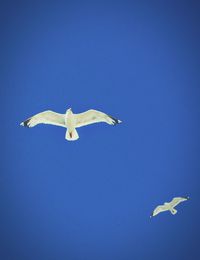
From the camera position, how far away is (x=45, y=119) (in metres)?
8.67

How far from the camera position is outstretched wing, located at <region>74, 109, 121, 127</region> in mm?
8477

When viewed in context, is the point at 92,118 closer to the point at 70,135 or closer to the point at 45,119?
the point at 70,135

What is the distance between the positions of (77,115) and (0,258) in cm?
1298

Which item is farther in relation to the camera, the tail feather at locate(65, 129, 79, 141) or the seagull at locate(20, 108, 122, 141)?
the tail feather at locate(65, 129, 79, 141)

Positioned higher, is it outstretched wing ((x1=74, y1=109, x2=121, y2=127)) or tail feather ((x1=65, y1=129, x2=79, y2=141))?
outstretched wing ((x1=74, y1=109, x2=121, y2=127))

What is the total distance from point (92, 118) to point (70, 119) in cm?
51

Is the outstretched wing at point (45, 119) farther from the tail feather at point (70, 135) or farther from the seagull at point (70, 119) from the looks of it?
the tail feather at point (70, 135)

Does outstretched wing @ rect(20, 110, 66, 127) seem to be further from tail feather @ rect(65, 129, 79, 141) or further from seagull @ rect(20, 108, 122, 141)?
tail feather @ rect(65, 129, 79, 141)

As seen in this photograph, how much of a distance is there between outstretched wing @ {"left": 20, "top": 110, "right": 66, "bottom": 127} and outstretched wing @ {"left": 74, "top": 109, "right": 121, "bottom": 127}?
374 millimetres

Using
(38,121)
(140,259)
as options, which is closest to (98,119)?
(38,121)

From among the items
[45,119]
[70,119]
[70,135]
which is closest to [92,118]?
[70,119]

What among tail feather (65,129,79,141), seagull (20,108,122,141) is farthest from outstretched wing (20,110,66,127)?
tail feather (65,129,79,141)

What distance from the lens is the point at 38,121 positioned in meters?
8.63

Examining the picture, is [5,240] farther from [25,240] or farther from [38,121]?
[38,121]
